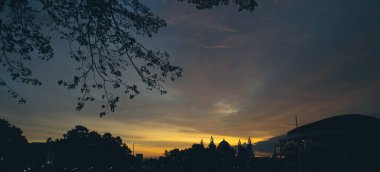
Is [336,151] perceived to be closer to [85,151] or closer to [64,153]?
[85,151]

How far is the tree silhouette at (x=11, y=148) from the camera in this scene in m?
62.6

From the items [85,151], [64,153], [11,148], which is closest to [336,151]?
[85,151]

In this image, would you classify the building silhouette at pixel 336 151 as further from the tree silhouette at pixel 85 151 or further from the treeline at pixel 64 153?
the tree silhouette at pixel 85 151

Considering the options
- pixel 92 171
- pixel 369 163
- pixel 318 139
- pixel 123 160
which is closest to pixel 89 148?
pixel 92 171

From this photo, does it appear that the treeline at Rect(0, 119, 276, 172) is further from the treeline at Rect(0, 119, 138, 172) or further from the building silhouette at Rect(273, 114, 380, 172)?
the building silhouette at Rect(273, 114, 380, 172)

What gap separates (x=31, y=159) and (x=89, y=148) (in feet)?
42.4

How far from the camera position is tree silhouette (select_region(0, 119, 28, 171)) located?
62.6 metres

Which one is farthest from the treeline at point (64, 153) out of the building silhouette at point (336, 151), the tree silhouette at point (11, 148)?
the building silhouette at point (336, 151)

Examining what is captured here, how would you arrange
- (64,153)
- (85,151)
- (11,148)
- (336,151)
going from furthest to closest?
1. (85,151)
2. (64,153)
3. (336,151)
4. (11,148)

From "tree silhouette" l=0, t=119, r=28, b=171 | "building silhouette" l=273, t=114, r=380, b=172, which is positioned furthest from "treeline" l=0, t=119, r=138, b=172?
"building silhouette" l=273, t=114, r=380, b=172

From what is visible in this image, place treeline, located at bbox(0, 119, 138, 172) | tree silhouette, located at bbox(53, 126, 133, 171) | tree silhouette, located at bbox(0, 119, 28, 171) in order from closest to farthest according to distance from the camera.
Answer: tree silhouette, located at bbox(0, 119, 28, 171) < treeline, located at bbox(0, 119, 138, 172) < tree silhouette, located at bbox(53, 126, 133, 171)

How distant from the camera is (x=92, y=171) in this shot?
296 feet

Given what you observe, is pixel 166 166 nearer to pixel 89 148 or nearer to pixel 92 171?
pixel 92 171

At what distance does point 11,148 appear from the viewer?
65.5 meters
